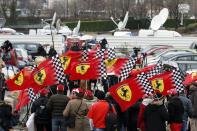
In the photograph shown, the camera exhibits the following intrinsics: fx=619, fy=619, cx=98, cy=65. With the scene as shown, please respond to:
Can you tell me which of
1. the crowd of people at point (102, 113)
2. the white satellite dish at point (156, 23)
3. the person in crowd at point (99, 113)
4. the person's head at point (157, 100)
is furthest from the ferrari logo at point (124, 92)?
the white satellite dish at point (156, 23)

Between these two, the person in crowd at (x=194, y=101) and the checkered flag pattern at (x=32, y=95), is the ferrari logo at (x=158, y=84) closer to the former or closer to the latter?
the person in crowd at (x=194, y=101)

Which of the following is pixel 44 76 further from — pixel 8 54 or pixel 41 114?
pixel 8 54

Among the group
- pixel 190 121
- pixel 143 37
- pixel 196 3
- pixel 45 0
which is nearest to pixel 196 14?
pixel 196 3

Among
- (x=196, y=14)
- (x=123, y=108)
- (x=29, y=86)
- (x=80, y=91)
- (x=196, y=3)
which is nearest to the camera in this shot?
(x=80, y=91)

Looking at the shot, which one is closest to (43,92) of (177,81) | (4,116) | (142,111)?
(4,116)

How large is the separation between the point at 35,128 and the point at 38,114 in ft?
1.18

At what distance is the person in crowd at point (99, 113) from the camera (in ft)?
43.1

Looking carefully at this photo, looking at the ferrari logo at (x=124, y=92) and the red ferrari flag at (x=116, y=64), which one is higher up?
the red ferrari flag at (x=116, y=64)

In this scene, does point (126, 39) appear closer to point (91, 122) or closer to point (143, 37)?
point (143, 37)

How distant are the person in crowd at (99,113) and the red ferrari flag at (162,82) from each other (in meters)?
1.89

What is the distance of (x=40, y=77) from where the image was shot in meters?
15.2

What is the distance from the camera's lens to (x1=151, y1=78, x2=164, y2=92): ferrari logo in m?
14.7

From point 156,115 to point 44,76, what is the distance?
3.18 metres

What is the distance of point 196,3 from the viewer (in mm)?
94688
